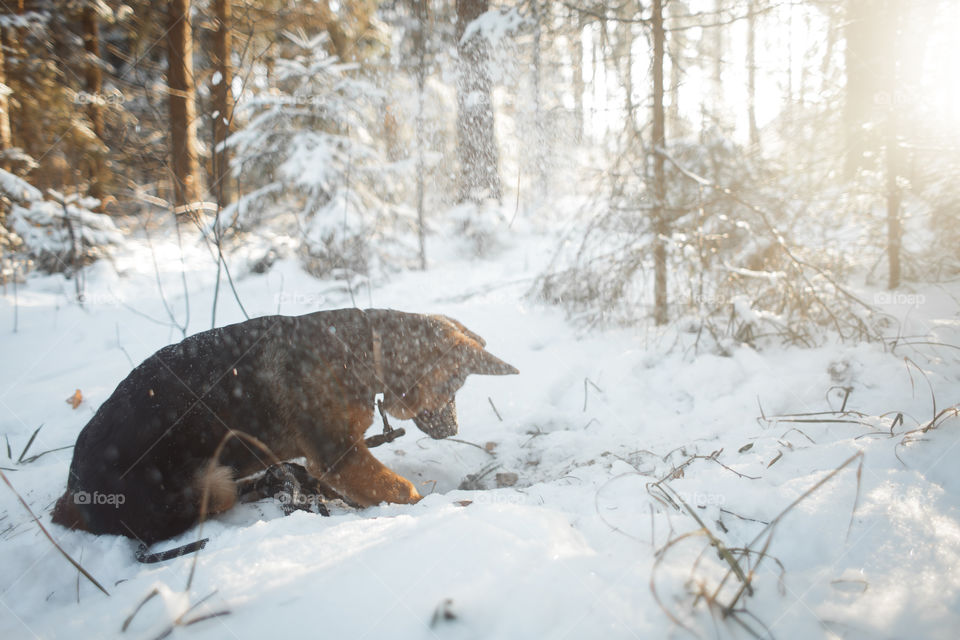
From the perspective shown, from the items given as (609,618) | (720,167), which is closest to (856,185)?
(720,167)

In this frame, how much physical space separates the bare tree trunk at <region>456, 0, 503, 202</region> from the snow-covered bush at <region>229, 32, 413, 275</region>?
6.09 ft

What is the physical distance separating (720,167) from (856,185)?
1.56 m

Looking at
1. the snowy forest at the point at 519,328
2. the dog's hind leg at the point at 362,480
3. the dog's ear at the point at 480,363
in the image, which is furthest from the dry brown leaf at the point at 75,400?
the dog's ear at the point at 480,363

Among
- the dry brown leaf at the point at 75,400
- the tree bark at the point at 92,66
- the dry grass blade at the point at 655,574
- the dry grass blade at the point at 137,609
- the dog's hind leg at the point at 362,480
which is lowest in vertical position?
the dog's hind leg at the point at 362,480

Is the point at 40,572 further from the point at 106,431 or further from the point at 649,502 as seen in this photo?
the point at 649,502

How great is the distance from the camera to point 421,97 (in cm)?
700

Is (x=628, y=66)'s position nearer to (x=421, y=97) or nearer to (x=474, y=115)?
(x=474, y=115)

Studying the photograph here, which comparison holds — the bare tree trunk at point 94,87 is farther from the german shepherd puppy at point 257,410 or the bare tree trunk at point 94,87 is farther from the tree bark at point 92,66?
the german shepherd puppy at point 257,410

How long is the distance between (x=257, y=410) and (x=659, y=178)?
3987mm

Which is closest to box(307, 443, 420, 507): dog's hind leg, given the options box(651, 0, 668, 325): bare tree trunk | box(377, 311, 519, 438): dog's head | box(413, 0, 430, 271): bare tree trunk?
box(377, 311, 519, 438): dog's head

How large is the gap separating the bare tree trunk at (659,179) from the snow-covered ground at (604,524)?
2.70 ft

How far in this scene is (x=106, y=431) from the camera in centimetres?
181

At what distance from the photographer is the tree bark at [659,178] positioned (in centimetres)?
394

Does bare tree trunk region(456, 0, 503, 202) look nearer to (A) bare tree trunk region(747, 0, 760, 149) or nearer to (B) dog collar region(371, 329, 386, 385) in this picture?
(A) bare tree trunk region(747, 0, 760, 149)
